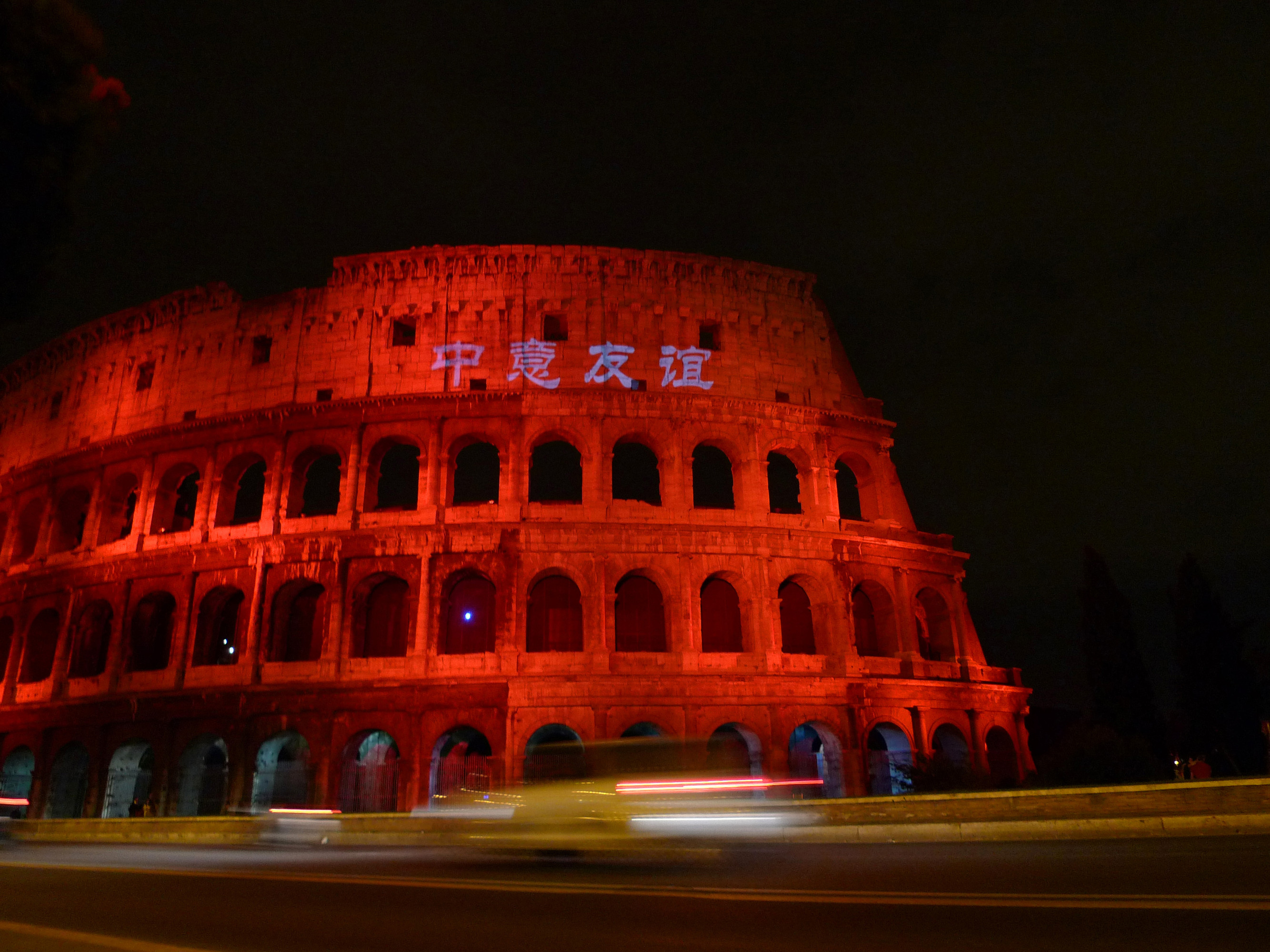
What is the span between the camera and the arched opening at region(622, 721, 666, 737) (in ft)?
77.8

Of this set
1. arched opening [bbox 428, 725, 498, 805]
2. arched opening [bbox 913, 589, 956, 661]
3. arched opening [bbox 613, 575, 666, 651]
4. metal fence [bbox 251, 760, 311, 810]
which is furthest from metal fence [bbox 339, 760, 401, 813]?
arched opening [bbox 913, 589, 956, 661]

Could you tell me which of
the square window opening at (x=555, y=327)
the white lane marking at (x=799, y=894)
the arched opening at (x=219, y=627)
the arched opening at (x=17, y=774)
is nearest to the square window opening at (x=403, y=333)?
the square window opening at (x=555, y=327)

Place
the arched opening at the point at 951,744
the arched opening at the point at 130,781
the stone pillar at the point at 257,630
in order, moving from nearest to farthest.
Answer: the stone pillar at the point at 257,630 → the arched opening at the point at 130,781 → the arched opening at the point at 951,744

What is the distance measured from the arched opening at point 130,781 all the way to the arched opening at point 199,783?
99 cm

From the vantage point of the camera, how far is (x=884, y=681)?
2483 cm

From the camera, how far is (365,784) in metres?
23.3

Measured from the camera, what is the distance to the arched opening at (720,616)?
2514cm

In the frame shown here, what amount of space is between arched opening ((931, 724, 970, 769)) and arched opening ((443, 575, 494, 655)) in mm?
13327

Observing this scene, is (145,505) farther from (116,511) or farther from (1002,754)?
(1002,754)

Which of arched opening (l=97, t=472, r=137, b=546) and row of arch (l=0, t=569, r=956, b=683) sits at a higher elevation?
arched opening (l=97, t=472, r=137, b=546)

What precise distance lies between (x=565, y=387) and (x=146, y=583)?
46.4 feet

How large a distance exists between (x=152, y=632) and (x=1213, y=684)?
40154 mm

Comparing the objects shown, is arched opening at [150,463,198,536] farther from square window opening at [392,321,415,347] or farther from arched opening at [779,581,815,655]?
arched opening at [779,581,815,655]

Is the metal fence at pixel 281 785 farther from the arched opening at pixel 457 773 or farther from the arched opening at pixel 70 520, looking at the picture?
the arched opening at pixel 70 520
